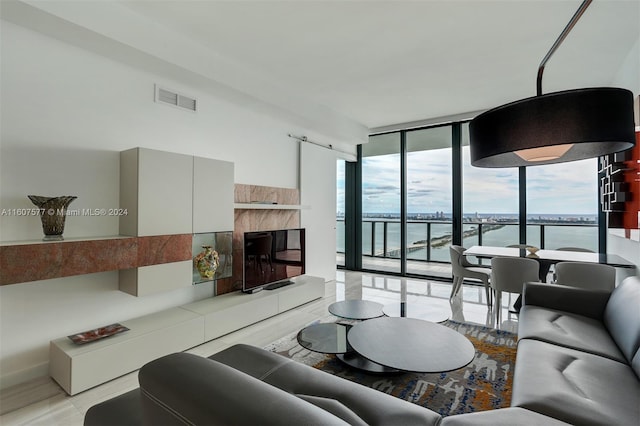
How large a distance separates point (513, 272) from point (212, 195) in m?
3.34

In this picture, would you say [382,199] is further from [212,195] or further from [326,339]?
[326,339]

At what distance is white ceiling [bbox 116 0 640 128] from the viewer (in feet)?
8.68

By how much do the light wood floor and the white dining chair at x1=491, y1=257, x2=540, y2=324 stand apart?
443 millimetres

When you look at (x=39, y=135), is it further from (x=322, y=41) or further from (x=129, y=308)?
(x=322, y=41)

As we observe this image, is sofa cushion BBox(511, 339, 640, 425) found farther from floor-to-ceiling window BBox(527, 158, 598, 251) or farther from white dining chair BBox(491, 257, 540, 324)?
floor-to-ceiling window BBox(527, 158, 598, 251)

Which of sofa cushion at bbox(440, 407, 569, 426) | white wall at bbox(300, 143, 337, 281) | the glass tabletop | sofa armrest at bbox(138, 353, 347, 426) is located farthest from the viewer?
white wall at bbox(300, 143, 337, 281)

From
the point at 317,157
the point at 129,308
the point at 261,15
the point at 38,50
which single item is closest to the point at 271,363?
the point at 129,308

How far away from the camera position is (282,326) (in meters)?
3.51

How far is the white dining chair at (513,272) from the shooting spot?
3.40m

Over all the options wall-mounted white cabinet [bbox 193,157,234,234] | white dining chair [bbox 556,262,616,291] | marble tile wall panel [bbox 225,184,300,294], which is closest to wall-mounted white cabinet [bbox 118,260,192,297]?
wall-mounted white cabinet [bbox 193,157,234,234]

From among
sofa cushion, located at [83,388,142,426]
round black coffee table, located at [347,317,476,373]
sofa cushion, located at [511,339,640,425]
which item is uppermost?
sofa cushion, located at [511,339,640,425]

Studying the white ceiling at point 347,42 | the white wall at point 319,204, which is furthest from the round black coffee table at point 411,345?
the white wall at point 319,204

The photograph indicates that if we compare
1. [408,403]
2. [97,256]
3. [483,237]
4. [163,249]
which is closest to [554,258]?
[483,237]

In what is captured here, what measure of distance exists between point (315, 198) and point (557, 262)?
345 centimetres
